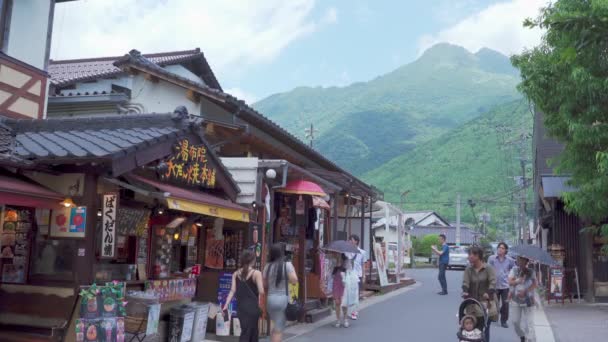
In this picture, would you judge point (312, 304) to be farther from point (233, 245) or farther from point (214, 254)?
point (214, 254)

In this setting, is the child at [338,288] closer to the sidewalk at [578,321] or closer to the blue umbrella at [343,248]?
the blue umbrella at [343,248]

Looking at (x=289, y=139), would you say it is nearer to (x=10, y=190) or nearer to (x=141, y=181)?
(x=141, y=181)

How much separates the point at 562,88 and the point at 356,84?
175385 millimetres

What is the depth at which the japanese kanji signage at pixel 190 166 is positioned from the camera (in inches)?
333

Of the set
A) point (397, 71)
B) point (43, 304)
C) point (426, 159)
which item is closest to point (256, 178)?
point (43, 304)

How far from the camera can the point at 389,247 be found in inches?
939

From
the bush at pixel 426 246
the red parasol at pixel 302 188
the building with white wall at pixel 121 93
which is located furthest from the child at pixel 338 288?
the bush at pixel 426 246

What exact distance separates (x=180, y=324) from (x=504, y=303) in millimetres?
7534

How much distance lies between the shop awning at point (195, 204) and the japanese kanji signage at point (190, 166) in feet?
Answer: 0.73

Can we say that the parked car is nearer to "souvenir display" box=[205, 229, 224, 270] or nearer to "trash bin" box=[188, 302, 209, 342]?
"souvenir display" box=[205, 229, 224, 270]

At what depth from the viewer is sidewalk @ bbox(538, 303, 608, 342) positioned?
11.2 meters

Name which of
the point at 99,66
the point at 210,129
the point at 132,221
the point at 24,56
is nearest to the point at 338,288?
the point at 210,129

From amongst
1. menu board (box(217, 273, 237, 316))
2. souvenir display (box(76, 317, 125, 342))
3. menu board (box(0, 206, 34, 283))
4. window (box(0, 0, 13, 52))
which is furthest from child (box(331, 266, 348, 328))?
window (box(0, 0, 13, 52))

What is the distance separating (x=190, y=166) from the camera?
8.94m
